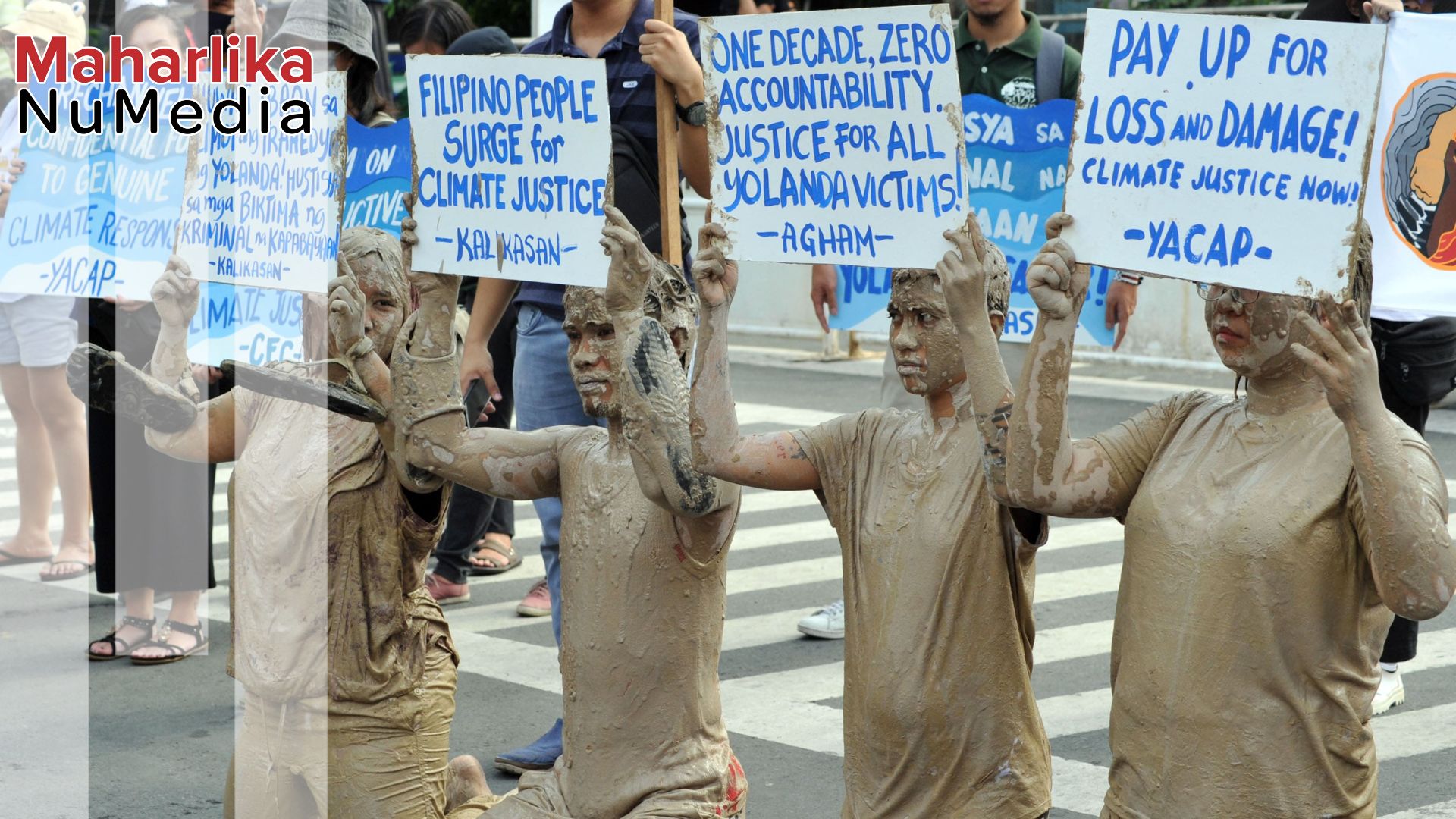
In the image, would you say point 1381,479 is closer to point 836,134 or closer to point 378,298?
point 836,134

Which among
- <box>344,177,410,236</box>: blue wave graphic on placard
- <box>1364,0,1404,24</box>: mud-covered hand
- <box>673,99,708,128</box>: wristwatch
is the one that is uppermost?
<box>1364,0,1404,24</box>: mud-covered hand

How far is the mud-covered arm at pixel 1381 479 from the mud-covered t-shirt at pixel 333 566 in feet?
6.98

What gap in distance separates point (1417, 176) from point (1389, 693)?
65.7 inches

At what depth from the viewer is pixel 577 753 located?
3930 millimetres

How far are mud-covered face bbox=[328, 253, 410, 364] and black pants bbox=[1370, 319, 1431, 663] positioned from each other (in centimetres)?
294

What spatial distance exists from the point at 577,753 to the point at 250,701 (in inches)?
35.6

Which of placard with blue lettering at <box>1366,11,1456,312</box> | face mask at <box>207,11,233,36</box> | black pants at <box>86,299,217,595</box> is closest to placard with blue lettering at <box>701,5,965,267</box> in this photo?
placard with blue lettering at <box>1366,11,1456,312</box>

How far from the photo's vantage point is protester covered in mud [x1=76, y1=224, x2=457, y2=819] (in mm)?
4207

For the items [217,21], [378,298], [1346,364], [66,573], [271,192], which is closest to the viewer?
[1346,364]

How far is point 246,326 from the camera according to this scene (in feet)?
16.9

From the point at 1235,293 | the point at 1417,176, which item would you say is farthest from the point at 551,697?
the point at 1235,293

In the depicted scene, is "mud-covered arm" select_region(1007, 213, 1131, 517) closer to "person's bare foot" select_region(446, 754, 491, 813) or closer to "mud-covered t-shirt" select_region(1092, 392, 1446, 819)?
"mud-covered t-shirt" select_region(1092, 392, 1446, 819)

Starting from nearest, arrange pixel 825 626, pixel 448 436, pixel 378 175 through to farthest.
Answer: pixel 448 436 → pixel 378 175 → pixel 825 626

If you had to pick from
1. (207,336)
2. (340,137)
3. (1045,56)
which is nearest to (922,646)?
(340,137)
